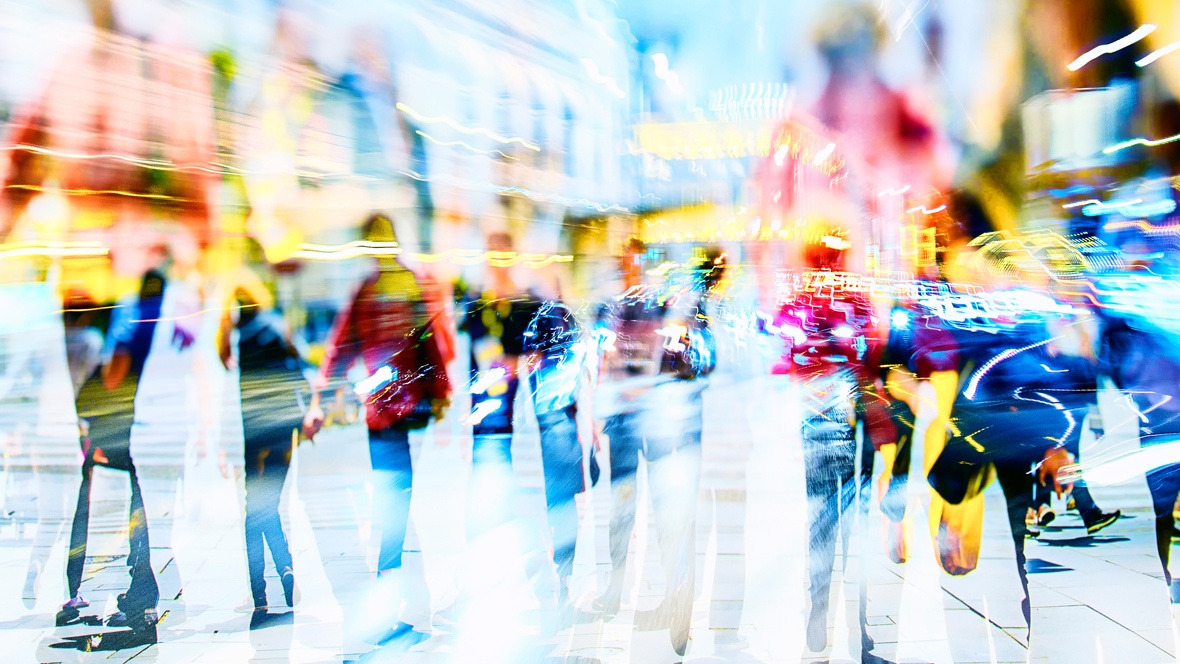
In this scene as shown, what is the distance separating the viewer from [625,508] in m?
3.77

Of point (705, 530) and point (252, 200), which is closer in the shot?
point (705, 530)

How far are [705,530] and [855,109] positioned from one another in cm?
3699

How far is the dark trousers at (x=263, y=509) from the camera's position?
3.37 metres

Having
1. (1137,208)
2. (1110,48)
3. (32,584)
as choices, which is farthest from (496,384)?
(1110,48)

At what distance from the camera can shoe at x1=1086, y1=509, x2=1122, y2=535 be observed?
4.20 meters

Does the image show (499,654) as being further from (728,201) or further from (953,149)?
(728,201)

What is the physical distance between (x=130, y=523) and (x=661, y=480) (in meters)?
2.72

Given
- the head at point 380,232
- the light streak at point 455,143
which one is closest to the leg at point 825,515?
the head at point 380,232

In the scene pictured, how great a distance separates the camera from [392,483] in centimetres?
351

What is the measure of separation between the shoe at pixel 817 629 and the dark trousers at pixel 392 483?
1.98 metres

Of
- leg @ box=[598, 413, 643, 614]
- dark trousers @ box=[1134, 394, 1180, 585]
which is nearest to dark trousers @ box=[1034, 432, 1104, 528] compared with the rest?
dark trousers @ box=[1134, 394, 1180, 585]

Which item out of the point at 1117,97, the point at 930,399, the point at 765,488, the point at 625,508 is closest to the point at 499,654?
the point at 625,508

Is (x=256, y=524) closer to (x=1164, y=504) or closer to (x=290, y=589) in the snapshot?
(x=290, y=589)

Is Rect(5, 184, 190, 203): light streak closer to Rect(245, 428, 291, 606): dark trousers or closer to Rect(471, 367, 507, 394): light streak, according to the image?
Rect(245, 428, 291, 606): dark trousers
